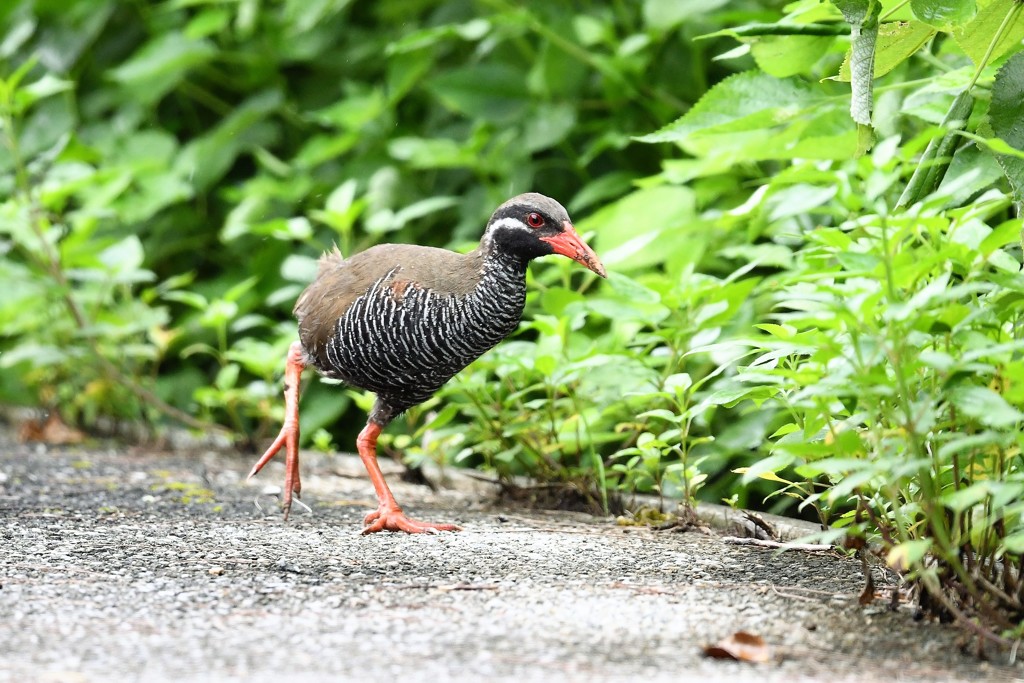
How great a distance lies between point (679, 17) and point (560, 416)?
6.78 feet

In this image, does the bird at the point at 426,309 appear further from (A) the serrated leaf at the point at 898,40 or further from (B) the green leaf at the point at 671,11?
→ (B) the green leaf at the point at 671,11

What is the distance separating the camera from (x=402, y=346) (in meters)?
4.24

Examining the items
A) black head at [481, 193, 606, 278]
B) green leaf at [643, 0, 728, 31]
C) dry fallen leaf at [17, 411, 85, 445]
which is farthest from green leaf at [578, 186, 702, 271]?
dry fallen leaf at [17, 411, 85, 445]

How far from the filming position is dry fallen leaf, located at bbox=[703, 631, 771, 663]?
2459mm

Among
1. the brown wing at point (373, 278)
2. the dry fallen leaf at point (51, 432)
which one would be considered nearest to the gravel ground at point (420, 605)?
the brown wing at point (373, 278)

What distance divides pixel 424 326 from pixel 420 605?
1497 millimetres

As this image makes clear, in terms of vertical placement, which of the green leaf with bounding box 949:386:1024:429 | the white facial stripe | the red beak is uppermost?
the white facial stripe

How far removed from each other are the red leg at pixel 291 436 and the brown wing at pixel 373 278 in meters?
0.26

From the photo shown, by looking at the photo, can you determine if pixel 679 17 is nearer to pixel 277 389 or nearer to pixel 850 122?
pixel 850 122

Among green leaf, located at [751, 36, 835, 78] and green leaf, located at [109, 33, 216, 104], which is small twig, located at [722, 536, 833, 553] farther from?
green leaf, located at [109, 33, 216, 104]

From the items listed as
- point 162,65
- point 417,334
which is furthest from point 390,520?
point 162,65

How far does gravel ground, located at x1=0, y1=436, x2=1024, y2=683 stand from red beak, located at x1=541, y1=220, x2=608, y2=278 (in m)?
0.90

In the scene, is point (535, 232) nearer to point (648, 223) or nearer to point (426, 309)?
point (426, 309)

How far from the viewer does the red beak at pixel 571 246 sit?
412 cm
